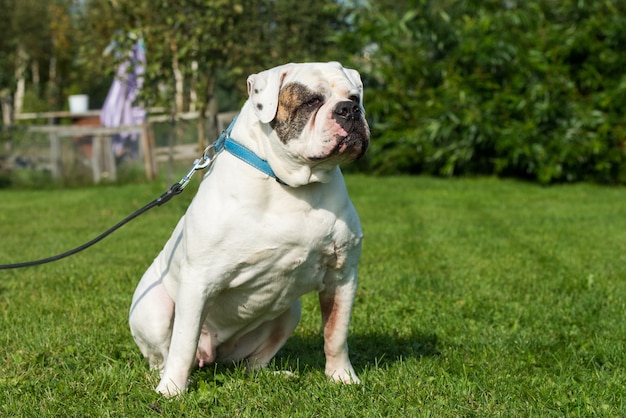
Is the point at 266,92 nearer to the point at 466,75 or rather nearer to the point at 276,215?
the point at 276,215

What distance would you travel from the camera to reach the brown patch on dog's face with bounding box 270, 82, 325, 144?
3.30m

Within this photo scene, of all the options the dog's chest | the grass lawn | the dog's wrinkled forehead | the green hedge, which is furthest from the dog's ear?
the green hedge

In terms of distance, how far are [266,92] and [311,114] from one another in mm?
204

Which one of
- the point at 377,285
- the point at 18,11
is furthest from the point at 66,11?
the point at 377,285

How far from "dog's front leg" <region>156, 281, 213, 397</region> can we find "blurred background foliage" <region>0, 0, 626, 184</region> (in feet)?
27.3

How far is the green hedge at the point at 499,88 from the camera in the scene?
13.5 m

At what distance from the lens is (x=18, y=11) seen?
35.7 m

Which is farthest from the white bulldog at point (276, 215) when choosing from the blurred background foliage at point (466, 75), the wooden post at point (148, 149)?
the wooden post at point (148, 149)

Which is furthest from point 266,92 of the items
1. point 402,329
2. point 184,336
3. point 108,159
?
point 108,159

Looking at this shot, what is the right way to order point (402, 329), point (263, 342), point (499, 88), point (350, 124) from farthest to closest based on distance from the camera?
point (499, 88) → point (402, 329) → point (263, 342) → point (350, 124)

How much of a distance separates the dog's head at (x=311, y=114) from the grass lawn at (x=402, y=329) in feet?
3.36

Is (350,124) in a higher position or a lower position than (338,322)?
higher

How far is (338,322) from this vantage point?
3727mm

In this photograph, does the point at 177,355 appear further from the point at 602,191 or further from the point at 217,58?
the point at 602,191
